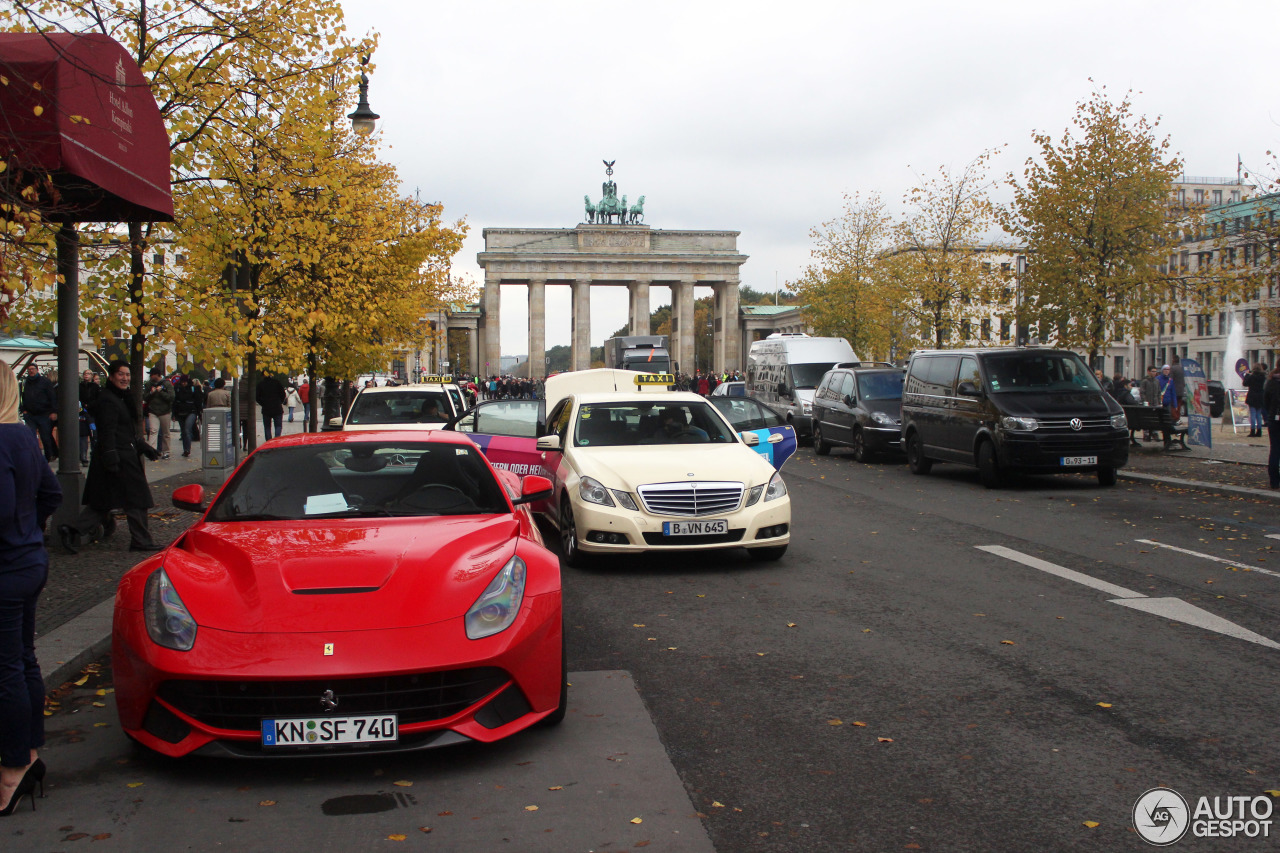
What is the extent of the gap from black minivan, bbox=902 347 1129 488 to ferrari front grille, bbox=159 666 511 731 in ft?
45.0

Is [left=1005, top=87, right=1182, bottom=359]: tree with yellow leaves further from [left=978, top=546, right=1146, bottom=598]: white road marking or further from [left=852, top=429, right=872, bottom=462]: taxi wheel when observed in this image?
[left=978, top=546, right=1146, bottom=598]: white road marking

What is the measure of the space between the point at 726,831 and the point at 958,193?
41.7 m

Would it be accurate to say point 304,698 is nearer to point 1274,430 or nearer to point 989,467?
point 989,467

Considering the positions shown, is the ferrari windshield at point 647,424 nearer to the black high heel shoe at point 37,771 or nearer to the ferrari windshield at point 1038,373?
the black high heel shoe at point 37,771

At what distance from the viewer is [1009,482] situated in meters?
18.1

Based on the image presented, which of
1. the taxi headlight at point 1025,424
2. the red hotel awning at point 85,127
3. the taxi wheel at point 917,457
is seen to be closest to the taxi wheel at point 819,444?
the taxi wheel at point 917,457

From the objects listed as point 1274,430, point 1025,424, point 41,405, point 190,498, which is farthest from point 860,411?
point 190,498

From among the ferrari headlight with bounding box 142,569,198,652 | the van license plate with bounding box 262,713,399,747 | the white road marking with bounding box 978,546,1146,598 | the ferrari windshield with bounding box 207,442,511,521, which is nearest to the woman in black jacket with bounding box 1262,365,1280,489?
the white road marking with bounding box 978,546,1146,598

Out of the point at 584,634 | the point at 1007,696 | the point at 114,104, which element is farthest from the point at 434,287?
the point at 1007,696

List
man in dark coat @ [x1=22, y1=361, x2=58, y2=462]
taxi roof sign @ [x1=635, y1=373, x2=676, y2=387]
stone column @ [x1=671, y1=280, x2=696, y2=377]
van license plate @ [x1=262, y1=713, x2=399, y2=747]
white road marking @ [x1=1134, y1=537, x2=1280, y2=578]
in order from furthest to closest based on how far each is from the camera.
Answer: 1. stone column @ [x1=671, y1=280, x2=696, y2=377]
2. man in dark coat @ [x1=22, y1=361, x2=58, y2=462]
3. taxi roof sign @ [x1=635, y1=373, x2=676, y2=387]
4. white road marking @ [x1=1134, y1=537, x2=1280, y2=578]
5. van license plate @ [x1=262, y1=713, x2=399, y2=747]

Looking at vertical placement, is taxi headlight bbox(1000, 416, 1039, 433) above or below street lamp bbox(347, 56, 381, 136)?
below

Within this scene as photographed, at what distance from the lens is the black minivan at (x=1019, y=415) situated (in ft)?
54.4

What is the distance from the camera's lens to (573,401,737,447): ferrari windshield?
11.0 metres

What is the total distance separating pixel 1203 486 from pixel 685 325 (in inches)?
3396
